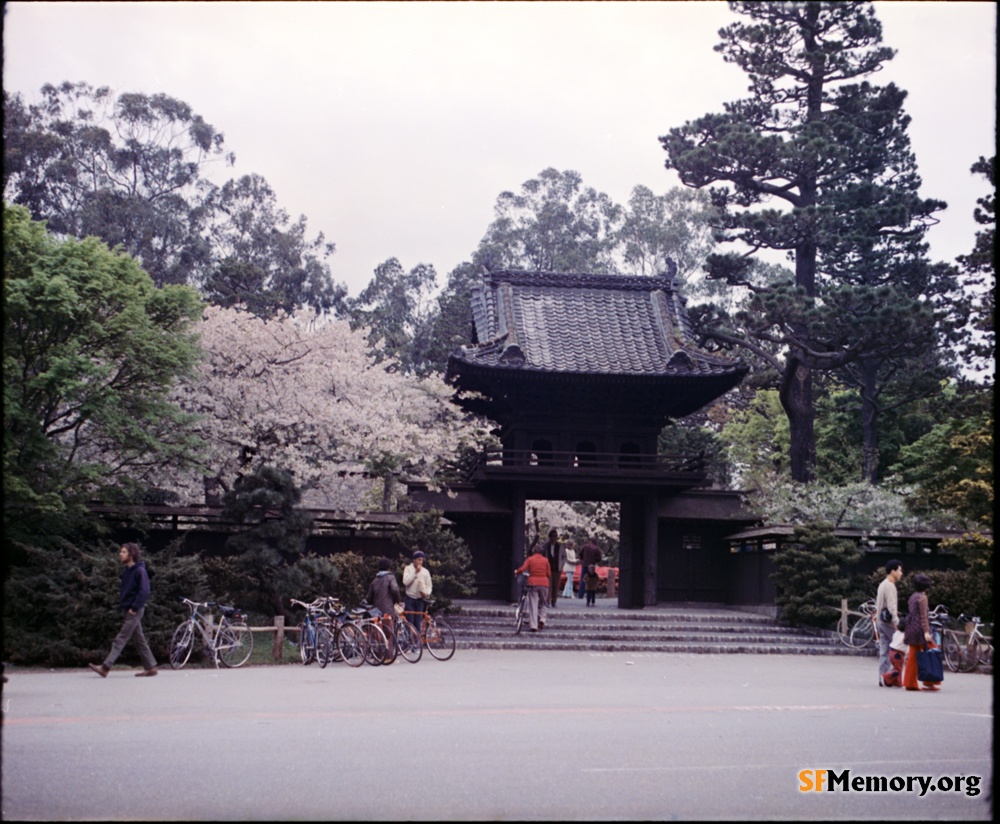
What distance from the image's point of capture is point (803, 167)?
3391cm

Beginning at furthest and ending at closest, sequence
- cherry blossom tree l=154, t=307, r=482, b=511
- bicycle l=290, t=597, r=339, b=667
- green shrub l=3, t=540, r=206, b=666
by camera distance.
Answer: cherry blossom tree l=154, t=307, r=482, b=511 < bicycle l=290, t=597, r=339, b=667 < green shrub l=3, t=540, r=206, b=666

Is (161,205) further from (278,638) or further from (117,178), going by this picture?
(278,638)

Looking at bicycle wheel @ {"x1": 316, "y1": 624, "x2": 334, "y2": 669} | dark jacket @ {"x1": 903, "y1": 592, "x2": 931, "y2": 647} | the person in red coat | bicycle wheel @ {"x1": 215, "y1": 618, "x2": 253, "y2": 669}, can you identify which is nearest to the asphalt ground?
dark jacket @ {"x1": 903, "y1": 592, "x2": 931, "y2": 647}

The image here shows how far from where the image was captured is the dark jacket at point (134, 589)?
14188 millimetres

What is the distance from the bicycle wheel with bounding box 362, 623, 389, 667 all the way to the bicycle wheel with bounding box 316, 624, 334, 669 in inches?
22.9

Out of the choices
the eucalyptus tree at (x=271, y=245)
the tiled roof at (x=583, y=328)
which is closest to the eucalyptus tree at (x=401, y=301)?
the eucalyptus tree at (x=271, y=245)

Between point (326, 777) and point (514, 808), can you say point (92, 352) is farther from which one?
point (514, 808)

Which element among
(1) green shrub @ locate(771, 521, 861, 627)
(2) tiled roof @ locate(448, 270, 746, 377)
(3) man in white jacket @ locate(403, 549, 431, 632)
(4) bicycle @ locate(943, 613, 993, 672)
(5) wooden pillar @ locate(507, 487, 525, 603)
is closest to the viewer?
(4) bicycle @ locate(943, 613, 993, 672)

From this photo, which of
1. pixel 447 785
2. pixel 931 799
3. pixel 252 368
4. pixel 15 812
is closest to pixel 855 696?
pixel 931 799

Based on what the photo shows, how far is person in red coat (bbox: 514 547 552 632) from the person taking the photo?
21.6 m

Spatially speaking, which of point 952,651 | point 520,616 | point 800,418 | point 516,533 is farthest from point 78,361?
point 800,418

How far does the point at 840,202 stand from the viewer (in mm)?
34875

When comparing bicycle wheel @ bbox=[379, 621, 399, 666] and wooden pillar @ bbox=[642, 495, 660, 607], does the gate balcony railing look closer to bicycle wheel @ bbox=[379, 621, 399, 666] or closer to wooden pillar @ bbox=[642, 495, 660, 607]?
wooden pillar @ bbox=[642, 495, 660, 607]

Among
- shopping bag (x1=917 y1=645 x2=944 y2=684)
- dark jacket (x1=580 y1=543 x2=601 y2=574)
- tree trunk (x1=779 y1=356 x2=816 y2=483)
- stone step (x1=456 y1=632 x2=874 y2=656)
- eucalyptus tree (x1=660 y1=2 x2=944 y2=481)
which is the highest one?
eucalyptus tree (x1=660 y1=2 x2=944 y2=481)
